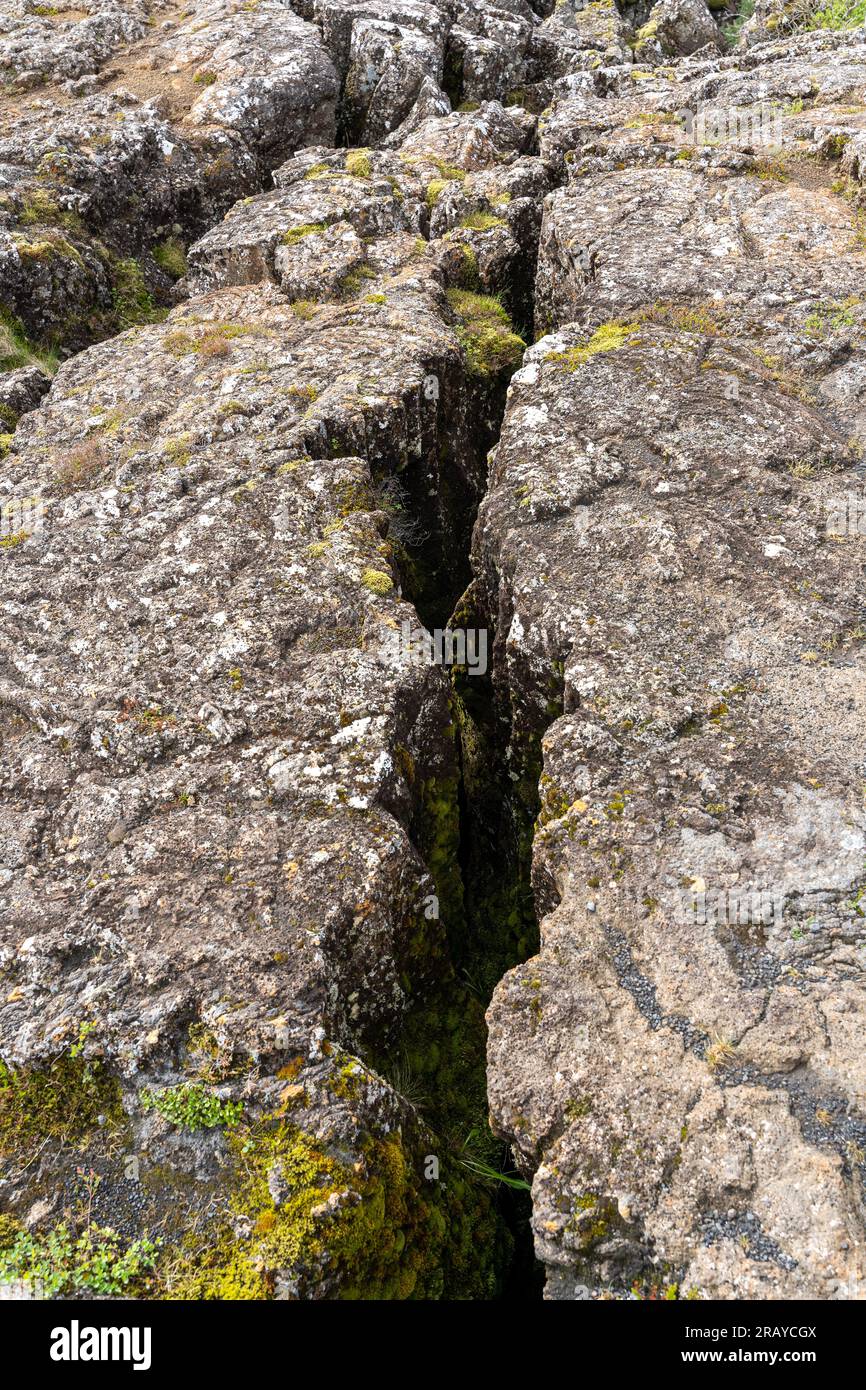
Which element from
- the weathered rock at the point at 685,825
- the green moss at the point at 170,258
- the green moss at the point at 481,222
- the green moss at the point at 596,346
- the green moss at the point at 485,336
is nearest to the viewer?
the weathered rock at the point at 685,825

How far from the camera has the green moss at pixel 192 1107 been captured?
5176mm

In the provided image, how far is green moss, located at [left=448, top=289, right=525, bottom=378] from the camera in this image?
1234cm

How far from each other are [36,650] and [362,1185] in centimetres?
593

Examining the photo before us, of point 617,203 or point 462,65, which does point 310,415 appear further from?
point 462,65

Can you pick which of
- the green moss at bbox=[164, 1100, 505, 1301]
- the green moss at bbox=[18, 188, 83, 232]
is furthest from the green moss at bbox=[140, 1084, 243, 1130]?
the green moss at bbox=[18, 188, 83, 232]

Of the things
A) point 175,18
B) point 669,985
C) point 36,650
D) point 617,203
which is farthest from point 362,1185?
point 175,18

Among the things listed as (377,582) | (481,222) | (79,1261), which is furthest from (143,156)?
(79,1261)

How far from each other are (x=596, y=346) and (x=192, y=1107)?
922 centimetres

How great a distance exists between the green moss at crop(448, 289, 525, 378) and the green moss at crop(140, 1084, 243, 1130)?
33.5 ft

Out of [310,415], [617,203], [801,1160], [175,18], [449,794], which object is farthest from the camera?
[175,18]

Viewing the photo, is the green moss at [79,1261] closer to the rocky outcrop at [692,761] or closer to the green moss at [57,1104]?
the green moss at [57,1104]

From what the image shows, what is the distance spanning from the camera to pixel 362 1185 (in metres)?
5.02

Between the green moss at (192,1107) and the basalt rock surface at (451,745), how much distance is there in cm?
3

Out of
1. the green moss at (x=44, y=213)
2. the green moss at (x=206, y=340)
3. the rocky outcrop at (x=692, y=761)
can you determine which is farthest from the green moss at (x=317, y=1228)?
the green moss at (x=44, y=213)
